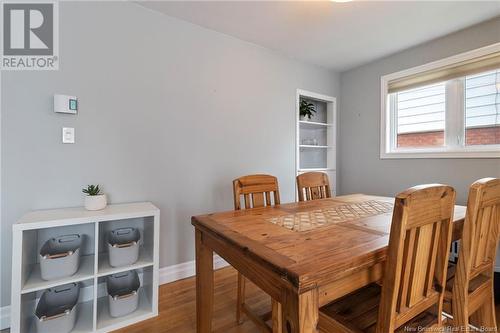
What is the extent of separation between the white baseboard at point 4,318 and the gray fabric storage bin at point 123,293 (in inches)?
22.5

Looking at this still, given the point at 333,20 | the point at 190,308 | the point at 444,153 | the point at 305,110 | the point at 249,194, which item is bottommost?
the point at 190,308

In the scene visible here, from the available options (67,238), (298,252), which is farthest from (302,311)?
(67,238)

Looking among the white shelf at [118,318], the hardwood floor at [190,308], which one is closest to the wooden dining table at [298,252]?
the hardwood floor at [190,308]

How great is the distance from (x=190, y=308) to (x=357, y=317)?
1251 millimetres

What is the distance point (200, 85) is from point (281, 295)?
2.04m

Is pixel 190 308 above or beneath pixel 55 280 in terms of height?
beneath

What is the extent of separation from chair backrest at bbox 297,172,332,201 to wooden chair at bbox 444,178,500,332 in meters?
1.01

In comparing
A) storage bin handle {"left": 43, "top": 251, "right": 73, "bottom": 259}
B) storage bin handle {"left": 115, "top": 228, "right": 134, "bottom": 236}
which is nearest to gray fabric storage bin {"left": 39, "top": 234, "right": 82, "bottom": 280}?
storage bin handle {"left": 43, "top": 251, "right": 73, "bottom": 259}

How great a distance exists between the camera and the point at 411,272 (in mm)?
839

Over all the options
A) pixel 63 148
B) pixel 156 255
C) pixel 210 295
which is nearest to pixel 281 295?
pixel 210 295

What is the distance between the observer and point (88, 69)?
5.80 ft

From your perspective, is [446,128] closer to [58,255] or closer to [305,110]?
[305,110]

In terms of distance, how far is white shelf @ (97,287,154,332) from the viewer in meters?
1.51

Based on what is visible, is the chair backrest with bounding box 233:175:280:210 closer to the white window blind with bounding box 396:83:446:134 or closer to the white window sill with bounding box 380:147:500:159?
the white window sill with bounding box 380:147:500:159
